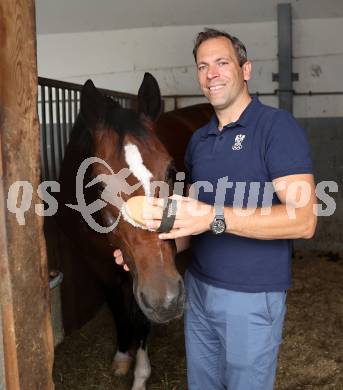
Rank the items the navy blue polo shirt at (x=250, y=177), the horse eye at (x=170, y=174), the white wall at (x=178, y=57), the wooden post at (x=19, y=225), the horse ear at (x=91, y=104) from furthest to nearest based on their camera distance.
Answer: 1. the white wall at (x=178, y=57)
2. the horse ear at (x=91, y=104)
3. the horse eye at (x=170, y=174)
4. the navy blue polo shirt at (x=250, y=177)
5. the wooden post at (x=19, y=225)

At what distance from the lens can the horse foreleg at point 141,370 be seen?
2482 mm

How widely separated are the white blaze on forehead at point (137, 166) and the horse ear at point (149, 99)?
0.30m

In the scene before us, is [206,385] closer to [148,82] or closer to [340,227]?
[148,82]

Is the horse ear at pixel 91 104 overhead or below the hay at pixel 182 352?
overhead

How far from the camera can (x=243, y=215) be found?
1359 mm

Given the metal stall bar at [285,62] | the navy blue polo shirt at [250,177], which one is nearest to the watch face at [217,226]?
the navy blue polo shirt at [250,177]

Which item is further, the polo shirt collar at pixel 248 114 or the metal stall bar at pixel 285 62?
the metal stall bar at pixel 285 62

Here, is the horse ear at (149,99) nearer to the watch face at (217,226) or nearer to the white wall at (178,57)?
the watch face at (217,226)

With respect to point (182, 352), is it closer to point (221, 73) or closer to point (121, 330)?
point (121, 330)

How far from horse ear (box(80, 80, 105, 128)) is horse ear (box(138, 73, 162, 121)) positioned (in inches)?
7.0

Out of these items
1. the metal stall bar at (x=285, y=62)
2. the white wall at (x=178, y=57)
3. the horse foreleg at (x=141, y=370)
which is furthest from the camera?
the white wall at (x=178, y=57)

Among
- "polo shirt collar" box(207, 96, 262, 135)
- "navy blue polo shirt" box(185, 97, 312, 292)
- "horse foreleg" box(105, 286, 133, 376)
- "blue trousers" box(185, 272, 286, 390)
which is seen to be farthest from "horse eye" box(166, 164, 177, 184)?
"horse foreleg" box(105, 286, 133, 376)

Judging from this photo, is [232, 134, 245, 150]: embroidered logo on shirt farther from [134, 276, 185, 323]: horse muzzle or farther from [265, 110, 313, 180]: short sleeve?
[134, 276, 185, 323]: horse muzzle

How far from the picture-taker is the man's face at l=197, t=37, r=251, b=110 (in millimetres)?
1560
